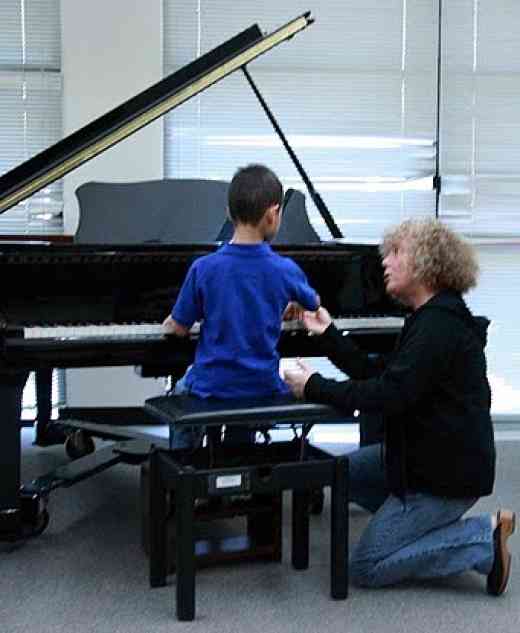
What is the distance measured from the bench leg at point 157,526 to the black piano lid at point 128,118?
98 centimetres

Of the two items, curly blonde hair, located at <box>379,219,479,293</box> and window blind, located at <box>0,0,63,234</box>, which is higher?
window blind, located at <box>0,0,63,234</box>

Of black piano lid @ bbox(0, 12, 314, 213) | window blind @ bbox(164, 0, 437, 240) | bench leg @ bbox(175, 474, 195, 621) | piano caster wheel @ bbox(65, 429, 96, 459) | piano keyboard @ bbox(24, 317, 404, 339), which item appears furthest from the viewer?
window blind @ bbox(164, 0, 437, 240)

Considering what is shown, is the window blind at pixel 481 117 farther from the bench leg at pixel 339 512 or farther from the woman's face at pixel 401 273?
the bench leg at pixel 339 512

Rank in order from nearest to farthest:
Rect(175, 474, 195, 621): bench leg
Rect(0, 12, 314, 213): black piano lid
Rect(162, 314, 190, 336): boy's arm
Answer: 1. Rect(175, 474, 195, 621): bench leg
2. Rect(162, 314, 190, 336): boy's arm
3. Rect(0, 12, 314, 213): black piano lid

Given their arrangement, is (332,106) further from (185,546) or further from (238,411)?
(185,546)

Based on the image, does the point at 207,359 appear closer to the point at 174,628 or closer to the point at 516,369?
the point at 174,628

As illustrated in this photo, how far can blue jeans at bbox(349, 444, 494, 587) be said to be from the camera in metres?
2.56

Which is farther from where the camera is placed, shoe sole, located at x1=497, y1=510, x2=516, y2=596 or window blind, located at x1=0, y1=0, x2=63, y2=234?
window blind, located at x1=0, y1=0, x2=63, y2=234

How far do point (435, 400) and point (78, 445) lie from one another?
194 cm

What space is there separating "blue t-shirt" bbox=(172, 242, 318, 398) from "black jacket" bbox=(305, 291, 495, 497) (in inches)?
7.1

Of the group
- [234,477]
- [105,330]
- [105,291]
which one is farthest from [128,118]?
[234,477]

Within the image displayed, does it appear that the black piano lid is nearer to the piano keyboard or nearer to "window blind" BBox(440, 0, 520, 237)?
the piano keyboard

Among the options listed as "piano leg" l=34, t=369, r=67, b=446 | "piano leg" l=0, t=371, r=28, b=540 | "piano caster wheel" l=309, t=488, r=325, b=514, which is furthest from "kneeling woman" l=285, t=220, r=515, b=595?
"piano leg" l=34, t=369, r=67, b=446

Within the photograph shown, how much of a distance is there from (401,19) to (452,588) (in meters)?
3.22
